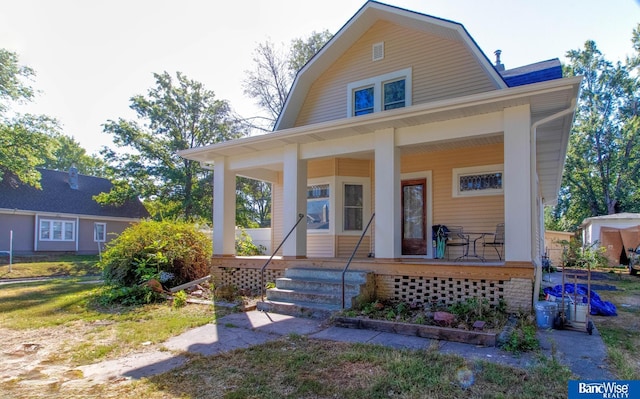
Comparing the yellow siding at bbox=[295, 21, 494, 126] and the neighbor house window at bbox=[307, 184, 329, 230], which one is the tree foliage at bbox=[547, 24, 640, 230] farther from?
the neighbor house window at bbox=[307, 184, 329, 230]

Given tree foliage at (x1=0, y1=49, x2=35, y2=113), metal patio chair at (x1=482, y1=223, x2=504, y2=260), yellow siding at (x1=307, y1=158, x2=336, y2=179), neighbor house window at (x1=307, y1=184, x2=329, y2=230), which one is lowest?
metal patio chair at (x1=482, y1=223, x2=504, y2=260)

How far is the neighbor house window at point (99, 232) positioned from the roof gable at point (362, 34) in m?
19.6

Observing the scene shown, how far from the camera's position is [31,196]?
2209 centimetres

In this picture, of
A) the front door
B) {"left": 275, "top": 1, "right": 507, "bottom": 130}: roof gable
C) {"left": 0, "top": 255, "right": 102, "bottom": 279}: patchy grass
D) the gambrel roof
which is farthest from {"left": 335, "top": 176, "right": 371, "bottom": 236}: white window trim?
{"left": 0, "top": 255, "right": 102, "bottom": 279}: patchy grass

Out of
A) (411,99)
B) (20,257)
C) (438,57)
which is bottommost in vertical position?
(20,257)

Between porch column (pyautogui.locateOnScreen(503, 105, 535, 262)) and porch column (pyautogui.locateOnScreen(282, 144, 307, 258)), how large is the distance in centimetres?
403

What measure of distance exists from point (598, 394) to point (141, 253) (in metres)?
8.67

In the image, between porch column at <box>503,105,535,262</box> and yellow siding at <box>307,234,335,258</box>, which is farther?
yellow siding at <box>307,234,335,258</box>

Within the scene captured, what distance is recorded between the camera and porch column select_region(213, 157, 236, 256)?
930 centimetres

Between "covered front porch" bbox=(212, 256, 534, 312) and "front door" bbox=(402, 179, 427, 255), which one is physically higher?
"front door" bbox=(402, 179, 427, 255)

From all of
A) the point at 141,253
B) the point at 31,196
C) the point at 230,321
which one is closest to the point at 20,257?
the point at 31,196

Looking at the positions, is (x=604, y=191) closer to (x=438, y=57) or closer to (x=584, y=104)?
(x=584, y=104)

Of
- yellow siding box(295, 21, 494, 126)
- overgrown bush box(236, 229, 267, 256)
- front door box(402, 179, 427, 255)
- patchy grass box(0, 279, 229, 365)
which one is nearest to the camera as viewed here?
patchy grass box(0, 279, 229, 365)

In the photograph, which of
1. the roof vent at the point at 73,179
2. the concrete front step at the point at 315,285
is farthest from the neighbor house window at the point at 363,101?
the roof vent at the point at 73,179
